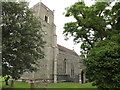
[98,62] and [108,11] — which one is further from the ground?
[108,11]

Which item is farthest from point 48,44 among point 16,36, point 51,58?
point 16,36

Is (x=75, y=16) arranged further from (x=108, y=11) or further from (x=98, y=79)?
(x=98, y=79)

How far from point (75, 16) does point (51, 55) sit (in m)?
18.4

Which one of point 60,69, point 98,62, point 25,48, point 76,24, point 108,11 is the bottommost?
point 60,69

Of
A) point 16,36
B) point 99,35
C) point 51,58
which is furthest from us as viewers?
point 51,58

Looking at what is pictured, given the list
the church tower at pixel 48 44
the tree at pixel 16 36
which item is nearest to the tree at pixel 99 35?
the tree at pixel 16 36

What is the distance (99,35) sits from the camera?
1273 centimetres

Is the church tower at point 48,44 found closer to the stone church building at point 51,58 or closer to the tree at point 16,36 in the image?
the stone church building at point 51,58

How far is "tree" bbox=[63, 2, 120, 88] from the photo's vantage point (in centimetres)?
885

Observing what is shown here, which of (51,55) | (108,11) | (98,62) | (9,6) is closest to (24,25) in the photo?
(9,6)

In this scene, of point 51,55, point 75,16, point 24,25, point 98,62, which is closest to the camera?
point 98,62

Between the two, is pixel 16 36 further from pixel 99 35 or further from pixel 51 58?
pixel 51 58

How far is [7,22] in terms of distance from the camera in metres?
9.08

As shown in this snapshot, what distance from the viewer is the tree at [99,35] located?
8852mm
